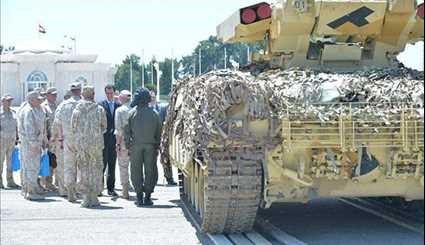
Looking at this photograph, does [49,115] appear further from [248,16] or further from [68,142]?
[248,16]

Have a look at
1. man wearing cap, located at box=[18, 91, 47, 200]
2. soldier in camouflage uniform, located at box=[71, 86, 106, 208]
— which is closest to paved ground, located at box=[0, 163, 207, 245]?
man wearing cap, located at box=[18, 91, 47, 200]

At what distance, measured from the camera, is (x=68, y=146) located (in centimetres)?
1193

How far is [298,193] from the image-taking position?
328 inches

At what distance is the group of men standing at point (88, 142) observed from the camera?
1153 cm

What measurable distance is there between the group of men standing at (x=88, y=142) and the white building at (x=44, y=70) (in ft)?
161

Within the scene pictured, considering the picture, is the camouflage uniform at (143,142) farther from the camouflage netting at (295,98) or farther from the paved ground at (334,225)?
the camouflage netting at (295,98)

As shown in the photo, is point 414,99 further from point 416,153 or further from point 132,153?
point 132,153

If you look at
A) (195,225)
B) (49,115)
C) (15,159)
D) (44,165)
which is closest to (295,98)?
(195,225)

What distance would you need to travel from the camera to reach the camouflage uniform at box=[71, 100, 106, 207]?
1151cm

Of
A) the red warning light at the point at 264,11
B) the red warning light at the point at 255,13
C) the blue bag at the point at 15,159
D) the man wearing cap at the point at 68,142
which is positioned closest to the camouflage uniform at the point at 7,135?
the blue bag at the point at 15,159

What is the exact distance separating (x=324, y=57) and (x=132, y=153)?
10.1 ft

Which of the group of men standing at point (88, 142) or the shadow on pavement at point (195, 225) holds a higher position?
the group of men standing at point (88, 142)

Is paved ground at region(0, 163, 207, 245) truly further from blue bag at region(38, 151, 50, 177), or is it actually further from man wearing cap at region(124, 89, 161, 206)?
blue bag at region(38, 151, 50, 177)

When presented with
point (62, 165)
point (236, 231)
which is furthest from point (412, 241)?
point (62, 165)
